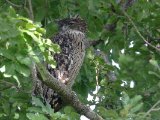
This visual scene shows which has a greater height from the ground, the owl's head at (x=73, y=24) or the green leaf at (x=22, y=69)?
the owl's head at (x=73, y=24)

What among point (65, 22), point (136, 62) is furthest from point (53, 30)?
point (136, 62)

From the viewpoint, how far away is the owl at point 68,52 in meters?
5.78

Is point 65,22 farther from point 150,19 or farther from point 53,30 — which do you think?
point 150,19

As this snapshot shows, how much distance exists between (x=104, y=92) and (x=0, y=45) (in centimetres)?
263

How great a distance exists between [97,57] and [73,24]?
21.2 inches

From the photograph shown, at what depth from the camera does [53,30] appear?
570cm

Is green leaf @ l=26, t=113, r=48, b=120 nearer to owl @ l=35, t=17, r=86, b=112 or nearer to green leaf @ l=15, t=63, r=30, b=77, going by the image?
green leaf @ l=15, t=63, r=30, b=77

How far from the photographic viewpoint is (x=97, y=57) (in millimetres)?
6625

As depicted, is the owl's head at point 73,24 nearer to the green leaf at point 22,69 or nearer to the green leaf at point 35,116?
the green leaf at point 35,116

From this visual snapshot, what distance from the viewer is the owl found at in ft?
19.0

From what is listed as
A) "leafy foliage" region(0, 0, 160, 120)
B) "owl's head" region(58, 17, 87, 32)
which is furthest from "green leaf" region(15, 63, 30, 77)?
"owl's head" region(58, 17, 87, 32)

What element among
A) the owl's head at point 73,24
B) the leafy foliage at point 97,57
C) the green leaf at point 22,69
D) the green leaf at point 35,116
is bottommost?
the green leaf at point 35,116

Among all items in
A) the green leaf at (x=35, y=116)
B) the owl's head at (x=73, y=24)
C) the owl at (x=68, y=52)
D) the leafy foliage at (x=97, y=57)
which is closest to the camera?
the leafy foliage at (x=97, y=57)

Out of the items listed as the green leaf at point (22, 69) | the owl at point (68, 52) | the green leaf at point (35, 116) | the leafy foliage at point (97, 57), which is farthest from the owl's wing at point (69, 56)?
the green leaf at point (22, 69)
